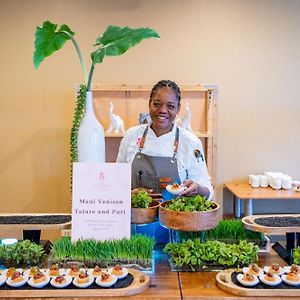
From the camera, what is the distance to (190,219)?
4.57 ft

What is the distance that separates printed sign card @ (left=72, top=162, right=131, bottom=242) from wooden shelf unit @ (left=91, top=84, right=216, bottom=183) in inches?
79.5

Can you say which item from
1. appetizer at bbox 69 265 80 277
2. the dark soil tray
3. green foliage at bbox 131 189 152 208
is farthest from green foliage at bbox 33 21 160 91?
the dark soil tray

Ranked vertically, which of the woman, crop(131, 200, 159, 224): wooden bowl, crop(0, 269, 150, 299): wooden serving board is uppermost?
the woman

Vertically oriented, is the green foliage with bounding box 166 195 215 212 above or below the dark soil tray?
above

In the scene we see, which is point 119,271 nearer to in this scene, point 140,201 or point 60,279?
point 60,279

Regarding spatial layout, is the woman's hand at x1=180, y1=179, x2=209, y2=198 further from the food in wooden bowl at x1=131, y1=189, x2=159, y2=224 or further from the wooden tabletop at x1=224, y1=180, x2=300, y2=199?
the wooden tabletop at x1=224, y1=180, x2=300, y2=199

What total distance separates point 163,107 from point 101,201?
690 millimetres

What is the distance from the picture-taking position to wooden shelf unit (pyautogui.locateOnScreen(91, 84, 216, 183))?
3473 millimetres

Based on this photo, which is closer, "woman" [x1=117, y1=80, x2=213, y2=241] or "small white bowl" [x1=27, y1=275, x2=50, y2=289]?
"small white bowl" [x1=27, y1=275, x2=50, y2=289]

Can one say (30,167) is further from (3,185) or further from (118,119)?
(118,119)

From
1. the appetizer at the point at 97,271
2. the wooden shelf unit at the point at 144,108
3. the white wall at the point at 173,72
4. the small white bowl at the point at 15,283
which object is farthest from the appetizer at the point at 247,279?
the white wall at the point at 173,72

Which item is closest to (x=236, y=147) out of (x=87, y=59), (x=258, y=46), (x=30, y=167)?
(x=258, y=46)

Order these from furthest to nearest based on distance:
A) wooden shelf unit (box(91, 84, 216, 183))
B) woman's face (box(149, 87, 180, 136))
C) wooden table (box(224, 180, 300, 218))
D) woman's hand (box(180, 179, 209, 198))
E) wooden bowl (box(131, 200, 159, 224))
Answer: wooden shelf unit (box(91, 84, 216, 183)), wooden table (box(224, 180, 300, 218)), woman's face (box(149, 87, 180, 136)), woman's hand (box(180, 179, 209, 198)), wooden bowl (box(131, 200, 159, 224))

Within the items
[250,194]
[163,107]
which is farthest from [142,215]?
[250,194]
